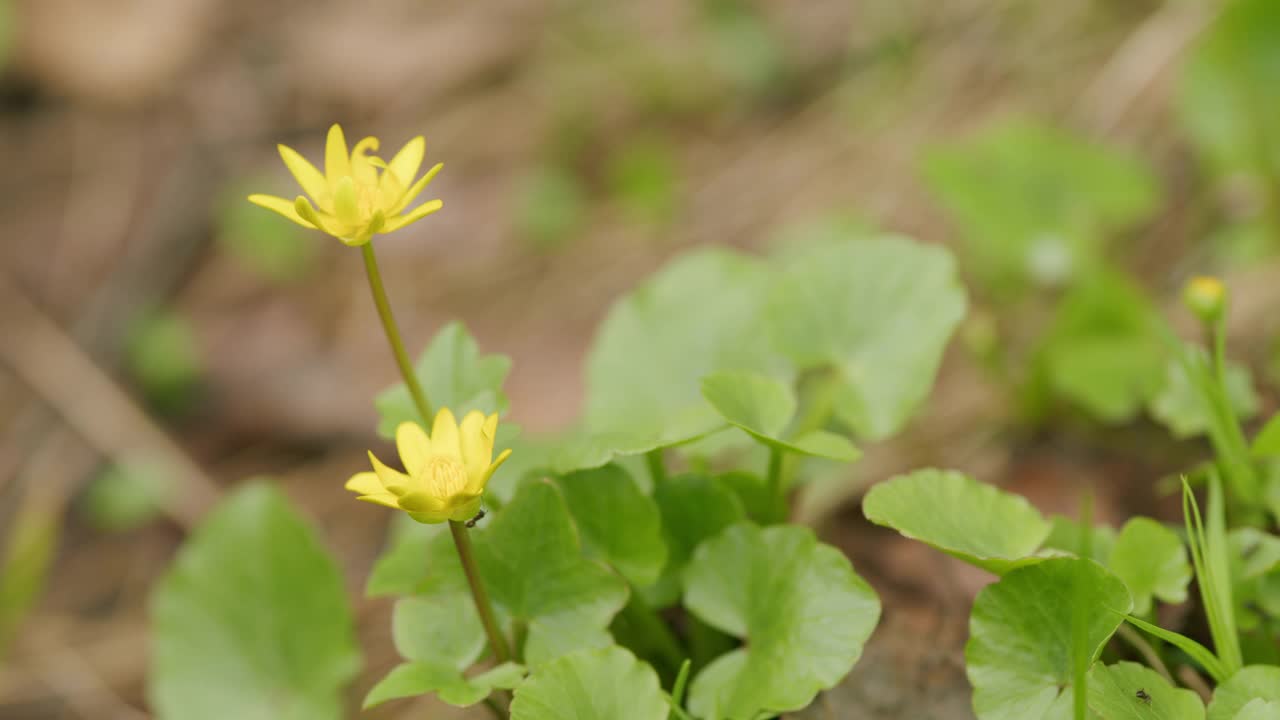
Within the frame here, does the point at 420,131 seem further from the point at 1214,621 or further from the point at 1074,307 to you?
the point at 1214,621

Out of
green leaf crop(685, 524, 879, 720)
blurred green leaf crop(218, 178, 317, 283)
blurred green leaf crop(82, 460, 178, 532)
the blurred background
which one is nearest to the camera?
green leaf crop(685, 524, 879, 720)

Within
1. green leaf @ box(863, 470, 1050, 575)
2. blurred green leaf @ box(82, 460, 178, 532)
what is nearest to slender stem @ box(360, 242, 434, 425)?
green leaf @ box(863, 470, 1050, 575)

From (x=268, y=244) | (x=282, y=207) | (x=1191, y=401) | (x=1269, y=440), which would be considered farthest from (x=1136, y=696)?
(x=268, y=244)

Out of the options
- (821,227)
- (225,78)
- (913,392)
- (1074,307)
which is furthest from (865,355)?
(225,78)

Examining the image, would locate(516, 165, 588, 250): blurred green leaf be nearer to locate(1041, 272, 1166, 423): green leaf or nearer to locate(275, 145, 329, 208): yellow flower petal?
locate(1041, 272, 1166, 423): green leaf

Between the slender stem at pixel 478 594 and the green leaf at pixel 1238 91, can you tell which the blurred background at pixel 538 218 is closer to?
the green leaf at pixel 1238 91

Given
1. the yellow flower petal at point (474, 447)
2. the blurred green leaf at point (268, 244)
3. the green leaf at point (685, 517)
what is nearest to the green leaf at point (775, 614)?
the green leaf at point (685, 517)
